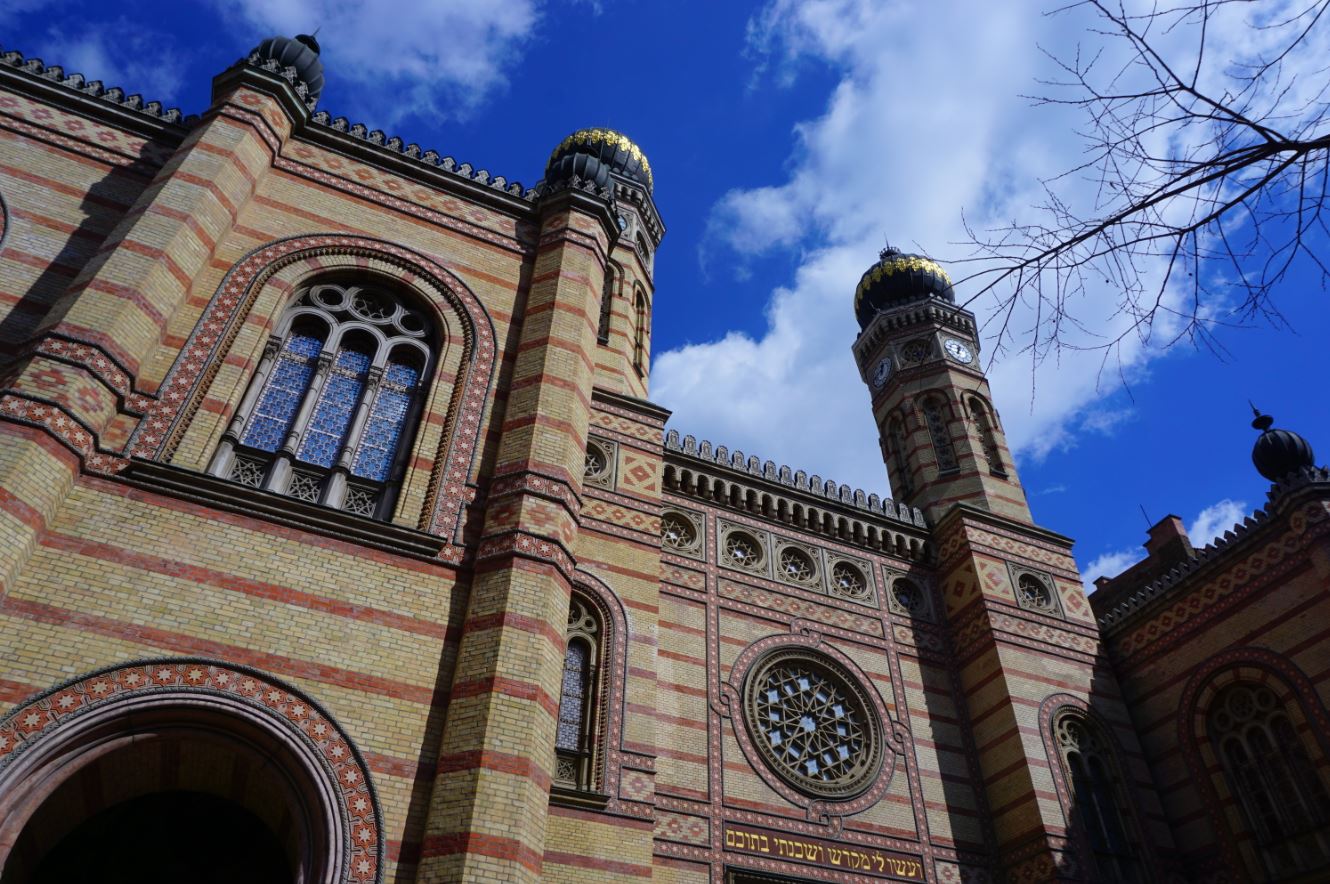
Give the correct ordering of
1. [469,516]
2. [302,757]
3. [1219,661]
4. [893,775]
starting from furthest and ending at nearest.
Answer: [1219,661]
[893,775]
[469,516]
[302,757]

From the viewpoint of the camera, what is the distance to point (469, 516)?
805 cm

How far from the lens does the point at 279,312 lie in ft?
29.3

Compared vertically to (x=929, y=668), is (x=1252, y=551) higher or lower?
higher

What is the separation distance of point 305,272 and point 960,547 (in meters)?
10.8

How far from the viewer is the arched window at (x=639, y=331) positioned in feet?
48.6

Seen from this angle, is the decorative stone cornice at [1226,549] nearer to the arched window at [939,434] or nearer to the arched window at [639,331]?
the arched window at [939,434]

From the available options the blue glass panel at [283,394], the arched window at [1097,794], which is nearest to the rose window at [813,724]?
the arched window at [1097,794]

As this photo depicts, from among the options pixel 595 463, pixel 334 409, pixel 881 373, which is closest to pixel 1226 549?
pixel 881 373

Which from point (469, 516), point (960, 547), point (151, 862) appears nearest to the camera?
point (151, 862)

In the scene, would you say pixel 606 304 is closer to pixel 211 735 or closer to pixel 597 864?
pixel 597 864

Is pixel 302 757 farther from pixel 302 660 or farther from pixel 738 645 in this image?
pixel 738 645

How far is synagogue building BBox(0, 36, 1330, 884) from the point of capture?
6234mm

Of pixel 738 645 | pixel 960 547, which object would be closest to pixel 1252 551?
pixel 960 547

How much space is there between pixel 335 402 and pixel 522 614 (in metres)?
3.37
